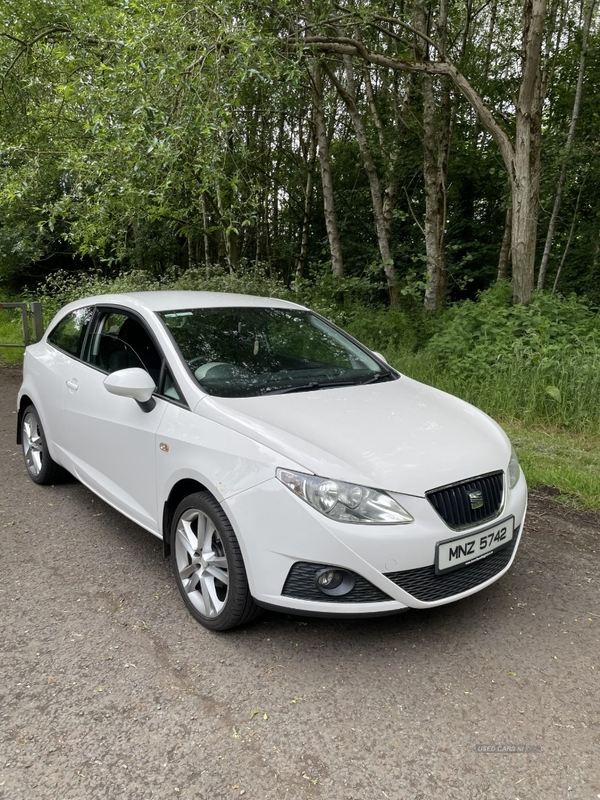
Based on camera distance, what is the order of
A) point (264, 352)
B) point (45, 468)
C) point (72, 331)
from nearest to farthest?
point (264, 352) → point (72, 331) → point (45, 468)

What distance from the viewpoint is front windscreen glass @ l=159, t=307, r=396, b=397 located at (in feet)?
11.1

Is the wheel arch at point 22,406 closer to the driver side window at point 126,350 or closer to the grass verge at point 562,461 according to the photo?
the driver side window at point 126,350

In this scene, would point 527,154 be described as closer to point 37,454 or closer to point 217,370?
point 217,370

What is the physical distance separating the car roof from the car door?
0.10 meters

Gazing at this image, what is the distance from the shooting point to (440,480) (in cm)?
263

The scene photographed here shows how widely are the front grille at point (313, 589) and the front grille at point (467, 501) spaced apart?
448mm

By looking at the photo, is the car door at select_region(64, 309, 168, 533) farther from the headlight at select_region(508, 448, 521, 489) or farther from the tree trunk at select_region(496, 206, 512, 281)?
the tree trunk at select_region(496, 206, 512, 281)

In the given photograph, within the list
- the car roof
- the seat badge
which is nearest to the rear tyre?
the car roof

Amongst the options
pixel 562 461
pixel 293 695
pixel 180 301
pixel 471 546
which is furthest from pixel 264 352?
pixel 562 461

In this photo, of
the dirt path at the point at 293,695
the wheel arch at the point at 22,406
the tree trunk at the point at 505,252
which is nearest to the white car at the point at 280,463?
the dirt path at the point at 293,695

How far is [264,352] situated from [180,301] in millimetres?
725

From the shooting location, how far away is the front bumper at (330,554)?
96.6 inches

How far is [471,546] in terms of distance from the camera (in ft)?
8.80

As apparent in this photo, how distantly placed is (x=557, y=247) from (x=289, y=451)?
597 inches
